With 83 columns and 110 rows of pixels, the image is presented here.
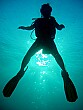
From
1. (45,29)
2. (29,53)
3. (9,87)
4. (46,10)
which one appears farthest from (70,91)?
(46,10)

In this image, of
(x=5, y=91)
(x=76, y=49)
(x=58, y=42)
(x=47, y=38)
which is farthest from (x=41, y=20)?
(x=76, y=49)

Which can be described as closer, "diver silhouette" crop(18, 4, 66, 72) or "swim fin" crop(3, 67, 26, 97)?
"swim fin" crop(3, 67, 26, 97)

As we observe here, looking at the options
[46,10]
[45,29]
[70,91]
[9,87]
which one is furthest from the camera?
[46,10]

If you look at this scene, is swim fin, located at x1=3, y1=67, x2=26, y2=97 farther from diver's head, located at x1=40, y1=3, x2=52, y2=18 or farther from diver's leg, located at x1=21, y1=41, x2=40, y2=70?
diver's head, located at x1=40, y1=3, x2=52, y2=18

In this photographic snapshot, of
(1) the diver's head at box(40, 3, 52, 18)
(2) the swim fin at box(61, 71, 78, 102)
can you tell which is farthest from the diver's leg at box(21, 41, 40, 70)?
(2) the swim fin at box(61, 71, 78, 102)

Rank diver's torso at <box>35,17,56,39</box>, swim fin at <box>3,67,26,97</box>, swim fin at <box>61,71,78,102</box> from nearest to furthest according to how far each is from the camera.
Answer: swim fin at <box>61,71,78,102</box> → swim fin at <box>3,67,26,97</box> → diver's torso at <box>35,17,56,39</box>

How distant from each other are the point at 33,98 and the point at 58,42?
8845 centimetres

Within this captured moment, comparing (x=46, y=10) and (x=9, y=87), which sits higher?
(x=46, y=10)

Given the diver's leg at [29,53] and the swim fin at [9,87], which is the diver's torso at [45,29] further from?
the swim fin at [9,87]

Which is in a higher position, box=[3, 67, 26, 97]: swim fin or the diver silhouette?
the diver silhouette

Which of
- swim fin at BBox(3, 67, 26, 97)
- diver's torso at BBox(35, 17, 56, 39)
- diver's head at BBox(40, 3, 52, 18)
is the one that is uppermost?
diver's head at BBox(40, 3, 52, 18)

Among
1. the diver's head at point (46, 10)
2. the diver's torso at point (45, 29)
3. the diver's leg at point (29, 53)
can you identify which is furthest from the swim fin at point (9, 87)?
the diver's head at point (46, 10)

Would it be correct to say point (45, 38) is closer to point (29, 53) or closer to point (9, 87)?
point (29, 53)

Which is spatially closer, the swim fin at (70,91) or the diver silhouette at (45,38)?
the swim fin at (70,91)
